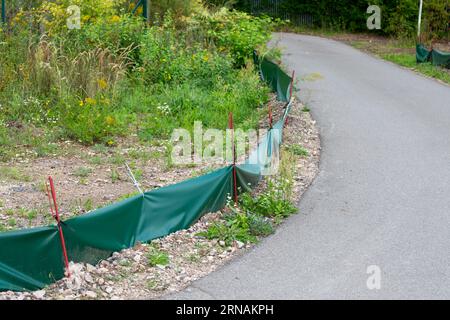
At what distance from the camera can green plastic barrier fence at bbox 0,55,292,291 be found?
689cm

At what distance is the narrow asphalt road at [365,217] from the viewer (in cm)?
744

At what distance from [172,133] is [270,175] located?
9.32ft

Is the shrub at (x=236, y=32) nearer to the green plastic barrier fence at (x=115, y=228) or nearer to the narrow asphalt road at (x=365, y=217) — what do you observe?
the narrow asphalt road at (x=365, y=217)

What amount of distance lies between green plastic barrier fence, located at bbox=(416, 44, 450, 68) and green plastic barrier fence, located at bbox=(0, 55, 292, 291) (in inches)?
508

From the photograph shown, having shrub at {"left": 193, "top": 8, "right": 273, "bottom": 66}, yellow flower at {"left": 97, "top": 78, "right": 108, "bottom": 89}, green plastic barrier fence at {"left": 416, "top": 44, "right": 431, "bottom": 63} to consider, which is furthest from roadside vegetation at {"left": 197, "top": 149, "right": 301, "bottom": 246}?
green plastic barrier fence at {"left": 416, "top": 44, "right": 431, "bottom": 63}

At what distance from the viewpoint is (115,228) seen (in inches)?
305

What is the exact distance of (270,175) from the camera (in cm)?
1059

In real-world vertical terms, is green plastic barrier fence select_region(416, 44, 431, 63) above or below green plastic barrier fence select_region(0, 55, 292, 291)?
above

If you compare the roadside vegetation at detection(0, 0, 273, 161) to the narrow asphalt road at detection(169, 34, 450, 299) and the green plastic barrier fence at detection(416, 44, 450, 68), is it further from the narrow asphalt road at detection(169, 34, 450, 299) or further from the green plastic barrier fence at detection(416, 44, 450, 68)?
the green plastic barrier fence at detection(416, 44, 450, 68)

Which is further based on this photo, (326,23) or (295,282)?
(326,23)

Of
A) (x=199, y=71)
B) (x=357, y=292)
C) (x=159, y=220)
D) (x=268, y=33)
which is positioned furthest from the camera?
(x=268, y=33)
